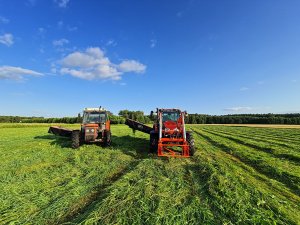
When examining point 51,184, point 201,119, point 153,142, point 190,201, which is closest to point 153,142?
point 153,142

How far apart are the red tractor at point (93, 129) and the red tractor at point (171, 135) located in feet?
10.4

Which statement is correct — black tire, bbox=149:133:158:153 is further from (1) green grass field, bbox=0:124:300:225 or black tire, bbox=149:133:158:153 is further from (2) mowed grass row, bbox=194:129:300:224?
(2) mowed grass row, bbox=194:129:300:224

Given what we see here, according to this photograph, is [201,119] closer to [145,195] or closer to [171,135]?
[171,135]

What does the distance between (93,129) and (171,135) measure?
179 inches

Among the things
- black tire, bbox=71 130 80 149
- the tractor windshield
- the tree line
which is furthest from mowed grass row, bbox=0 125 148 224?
the tree line

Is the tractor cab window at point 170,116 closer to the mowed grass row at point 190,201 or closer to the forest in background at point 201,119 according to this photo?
the mowed grass row at point 190,201

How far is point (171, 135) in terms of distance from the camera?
1205 cm

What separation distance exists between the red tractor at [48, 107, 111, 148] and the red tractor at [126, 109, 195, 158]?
3.17m

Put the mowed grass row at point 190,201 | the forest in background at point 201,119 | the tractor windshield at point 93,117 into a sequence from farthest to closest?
1. the forest in background at point 201,119
2. the tractor windshield at point 93,117
3. the mowed grass row at point 190,201

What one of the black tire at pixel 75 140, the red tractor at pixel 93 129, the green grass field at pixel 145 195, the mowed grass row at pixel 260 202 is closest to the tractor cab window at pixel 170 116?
the red tractor at pixel 93 129

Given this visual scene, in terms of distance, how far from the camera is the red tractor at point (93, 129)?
13.3 metres

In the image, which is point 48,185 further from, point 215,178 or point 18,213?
point 215,178

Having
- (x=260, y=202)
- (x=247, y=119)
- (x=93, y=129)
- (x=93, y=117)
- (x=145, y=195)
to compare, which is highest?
(x=247, y=119)

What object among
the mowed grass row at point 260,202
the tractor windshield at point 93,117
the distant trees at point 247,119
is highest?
the distant trees at point 247,119
